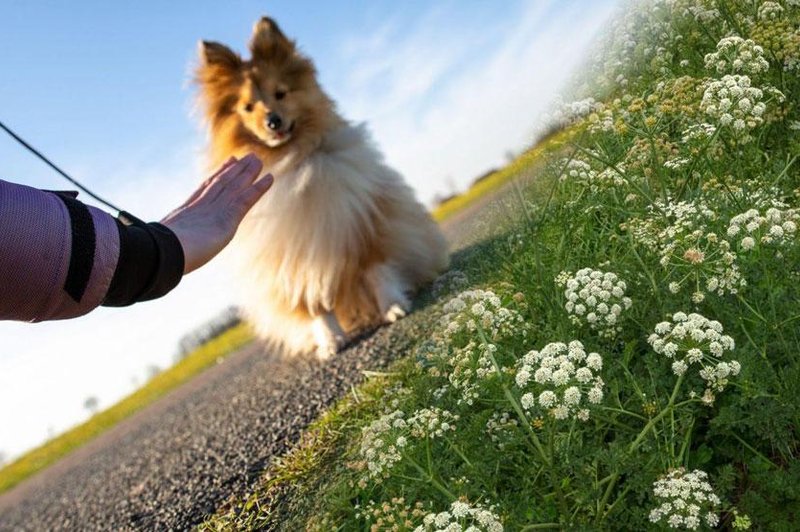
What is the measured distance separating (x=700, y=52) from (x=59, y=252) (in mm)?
3384

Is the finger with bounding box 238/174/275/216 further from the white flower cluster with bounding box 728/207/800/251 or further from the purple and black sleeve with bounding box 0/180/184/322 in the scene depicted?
the white flower cluster with bounding box 728/207/800/251

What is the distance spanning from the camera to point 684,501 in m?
1.76

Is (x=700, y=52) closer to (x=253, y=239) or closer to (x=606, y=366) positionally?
(x=606, y=366)

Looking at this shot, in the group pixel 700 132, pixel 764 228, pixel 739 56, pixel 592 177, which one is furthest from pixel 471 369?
pixel 739 56

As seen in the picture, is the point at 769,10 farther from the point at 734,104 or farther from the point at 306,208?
Result: the point at 306,208

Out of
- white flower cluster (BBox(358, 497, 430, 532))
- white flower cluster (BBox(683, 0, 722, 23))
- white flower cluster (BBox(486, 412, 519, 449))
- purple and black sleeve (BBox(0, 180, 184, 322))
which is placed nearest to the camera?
white flower cluster (BBox(358, 497, 430, 532))

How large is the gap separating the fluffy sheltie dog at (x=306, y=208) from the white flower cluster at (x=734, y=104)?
3161 mm

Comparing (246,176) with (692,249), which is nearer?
(692,249)

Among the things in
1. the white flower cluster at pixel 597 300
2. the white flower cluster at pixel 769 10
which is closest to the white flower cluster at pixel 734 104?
the white flower cluster at pixel 597 300

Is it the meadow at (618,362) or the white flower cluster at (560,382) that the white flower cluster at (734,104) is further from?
the white flower cluster at (560,382)

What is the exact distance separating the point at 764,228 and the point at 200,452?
Result: 3442mm

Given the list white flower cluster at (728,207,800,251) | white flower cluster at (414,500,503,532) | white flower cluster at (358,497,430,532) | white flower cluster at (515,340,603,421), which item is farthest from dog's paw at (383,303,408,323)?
white flower cluster at (414,500,503,532)

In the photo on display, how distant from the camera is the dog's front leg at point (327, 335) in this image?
544cm

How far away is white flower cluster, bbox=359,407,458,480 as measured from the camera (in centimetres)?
218
